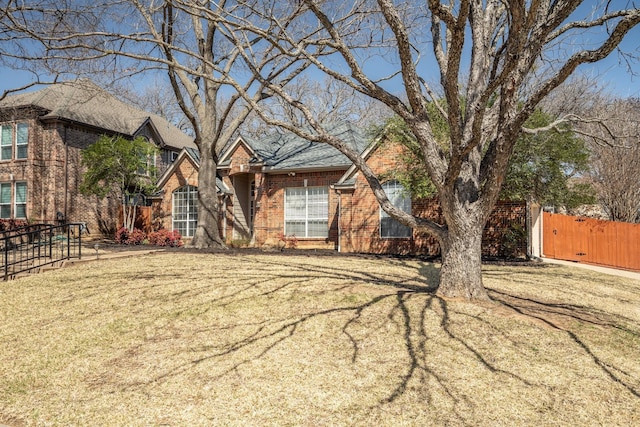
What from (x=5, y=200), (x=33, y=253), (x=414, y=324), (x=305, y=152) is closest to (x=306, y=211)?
(x=305, y=152)

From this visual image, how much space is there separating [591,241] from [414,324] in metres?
13.2

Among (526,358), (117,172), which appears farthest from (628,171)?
(117,172)

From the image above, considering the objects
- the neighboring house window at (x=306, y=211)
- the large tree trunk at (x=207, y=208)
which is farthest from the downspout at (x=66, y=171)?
the neighboring house window at (x=306, y=211)

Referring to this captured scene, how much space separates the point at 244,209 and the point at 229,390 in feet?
57.1

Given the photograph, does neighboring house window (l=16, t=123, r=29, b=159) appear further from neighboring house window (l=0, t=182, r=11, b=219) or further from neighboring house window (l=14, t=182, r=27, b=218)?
neighboring house window (l=0, t=182, r=11, b=219)

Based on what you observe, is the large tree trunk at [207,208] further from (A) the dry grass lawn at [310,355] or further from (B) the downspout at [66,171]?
(B) the downspout at [66,171]

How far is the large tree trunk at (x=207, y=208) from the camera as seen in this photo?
17.2 meters

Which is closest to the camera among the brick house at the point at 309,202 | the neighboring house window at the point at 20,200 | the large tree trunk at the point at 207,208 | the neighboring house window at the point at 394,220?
the brick house at the point at 309,202

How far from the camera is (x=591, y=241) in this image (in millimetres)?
15945

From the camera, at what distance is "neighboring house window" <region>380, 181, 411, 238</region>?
54.6 feet

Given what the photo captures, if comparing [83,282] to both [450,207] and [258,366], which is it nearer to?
[258,366]

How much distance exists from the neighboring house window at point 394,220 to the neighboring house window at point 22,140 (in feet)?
64.2

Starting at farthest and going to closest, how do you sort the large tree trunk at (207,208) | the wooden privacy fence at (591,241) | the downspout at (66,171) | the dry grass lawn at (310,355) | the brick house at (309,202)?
the downspout at (66,171), the large tree trunk at (207,208), the brick house at (309,202), the wooden privacy fence at (591,241), the dry grass lawn at (310,355)

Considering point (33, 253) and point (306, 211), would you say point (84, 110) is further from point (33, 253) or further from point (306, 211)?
point (33, 253)
